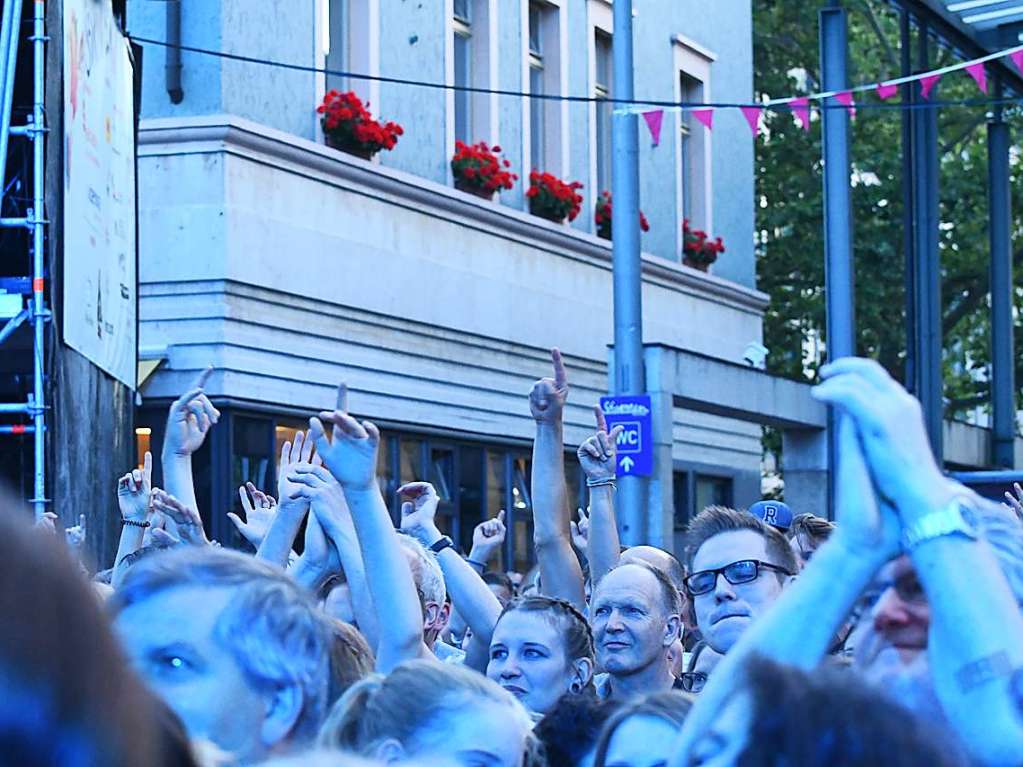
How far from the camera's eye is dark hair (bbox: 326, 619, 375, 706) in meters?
3.85

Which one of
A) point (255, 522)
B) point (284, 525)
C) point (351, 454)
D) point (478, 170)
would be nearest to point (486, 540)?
point (255, 522)

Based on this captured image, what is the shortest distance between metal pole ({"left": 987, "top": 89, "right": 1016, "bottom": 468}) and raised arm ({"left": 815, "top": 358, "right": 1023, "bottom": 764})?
71.2ft

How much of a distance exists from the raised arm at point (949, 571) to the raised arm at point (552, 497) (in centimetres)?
390

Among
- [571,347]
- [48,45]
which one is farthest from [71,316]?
[571,347]

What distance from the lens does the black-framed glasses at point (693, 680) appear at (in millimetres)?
6016

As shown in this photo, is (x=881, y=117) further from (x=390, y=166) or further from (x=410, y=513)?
(x=410, y=513)

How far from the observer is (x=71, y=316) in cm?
1102

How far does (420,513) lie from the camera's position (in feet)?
23.9

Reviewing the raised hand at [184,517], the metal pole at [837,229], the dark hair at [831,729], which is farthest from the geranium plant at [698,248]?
the dark hair at [831,729]

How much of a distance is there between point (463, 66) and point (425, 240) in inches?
92.7

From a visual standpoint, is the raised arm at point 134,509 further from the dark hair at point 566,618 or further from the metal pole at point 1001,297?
the metal pole at point 1001,297

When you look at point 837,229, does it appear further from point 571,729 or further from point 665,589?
point 571,729

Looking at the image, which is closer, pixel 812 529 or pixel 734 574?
pixel 734 574

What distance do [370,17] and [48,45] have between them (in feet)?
31.0
